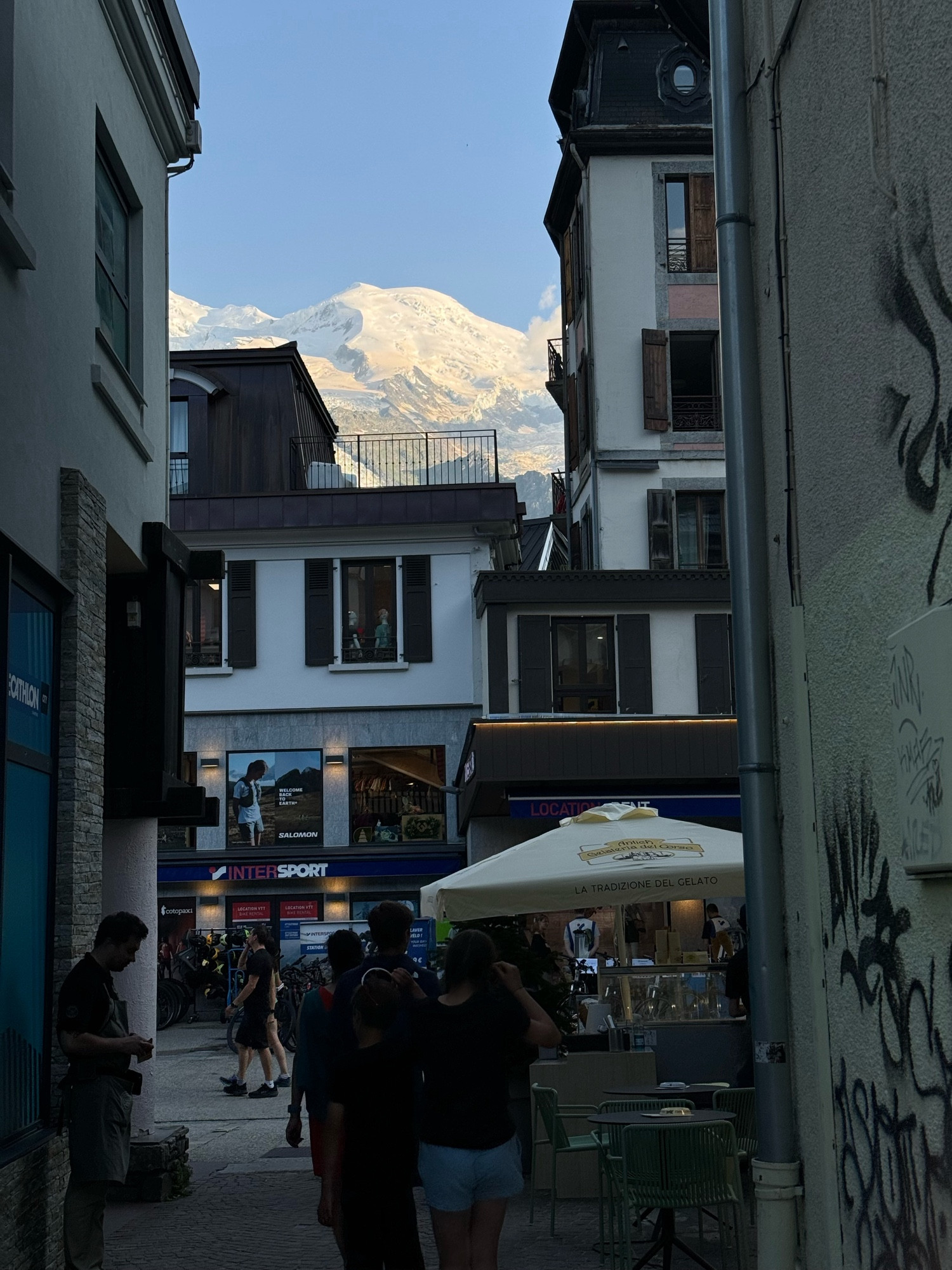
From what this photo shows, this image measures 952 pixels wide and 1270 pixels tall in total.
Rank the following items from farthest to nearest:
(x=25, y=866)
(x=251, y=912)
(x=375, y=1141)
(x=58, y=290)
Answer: (x=251, y=912) < (x=58, y=290) < (x=25, y=866) < (x=375, y=1141)

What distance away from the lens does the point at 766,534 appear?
648 cm

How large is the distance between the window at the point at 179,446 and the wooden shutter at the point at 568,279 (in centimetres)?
870

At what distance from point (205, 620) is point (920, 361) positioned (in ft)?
94.3

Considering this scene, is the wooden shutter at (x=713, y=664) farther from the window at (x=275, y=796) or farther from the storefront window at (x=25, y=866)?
the storefront window at (x=25, y=866)

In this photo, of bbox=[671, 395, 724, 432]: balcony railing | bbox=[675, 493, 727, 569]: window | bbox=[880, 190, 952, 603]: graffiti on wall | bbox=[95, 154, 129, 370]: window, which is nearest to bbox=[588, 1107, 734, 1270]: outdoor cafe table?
bbox=[880, 190, 952, 603]: graffiti on wall

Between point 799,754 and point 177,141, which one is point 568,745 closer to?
point 177,141

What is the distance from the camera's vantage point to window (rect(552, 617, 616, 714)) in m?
28.5

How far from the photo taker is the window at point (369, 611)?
32094 mm

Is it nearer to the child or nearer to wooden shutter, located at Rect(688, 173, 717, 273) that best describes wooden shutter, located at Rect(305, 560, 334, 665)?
wooden shutter, located at Rect(688, 173, 717, 273)

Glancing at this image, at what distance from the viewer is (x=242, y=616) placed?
1272 inches

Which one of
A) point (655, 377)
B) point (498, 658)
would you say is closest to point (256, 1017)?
point (498, 658)

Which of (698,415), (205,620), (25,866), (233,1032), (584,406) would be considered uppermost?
(584,406)

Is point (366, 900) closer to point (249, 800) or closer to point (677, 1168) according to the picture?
point (249, 800)

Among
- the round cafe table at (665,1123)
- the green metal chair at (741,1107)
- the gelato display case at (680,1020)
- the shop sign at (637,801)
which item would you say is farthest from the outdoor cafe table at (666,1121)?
the shop sign at (637,801)
